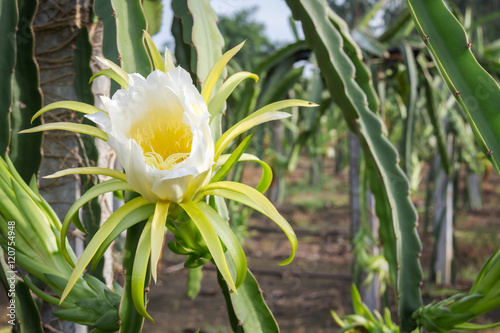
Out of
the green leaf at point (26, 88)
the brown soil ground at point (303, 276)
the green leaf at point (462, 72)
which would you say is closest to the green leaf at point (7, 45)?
the green leaf at point (26, 88)

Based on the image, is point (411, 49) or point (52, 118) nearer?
point (52, 118)

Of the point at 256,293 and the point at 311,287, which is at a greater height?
the point at 256,293

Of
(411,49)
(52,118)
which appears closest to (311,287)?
(411,49)

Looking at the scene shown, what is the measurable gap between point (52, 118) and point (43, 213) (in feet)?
0.96

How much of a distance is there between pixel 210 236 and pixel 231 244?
0.02m

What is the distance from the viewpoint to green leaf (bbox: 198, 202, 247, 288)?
0.37 metres

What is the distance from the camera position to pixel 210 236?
1.20ft

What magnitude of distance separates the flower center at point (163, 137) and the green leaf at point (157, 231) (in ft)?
0.18

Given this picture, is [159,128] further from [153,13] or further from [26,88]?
[153,13]

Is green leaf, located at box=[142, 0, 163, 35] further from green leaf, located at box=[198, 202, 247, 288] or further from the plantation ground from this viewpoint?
the plantation ground

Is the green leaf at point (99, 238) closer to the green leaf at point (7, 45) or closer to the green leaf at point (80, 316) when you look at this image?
the green leaf at point (80, 316)

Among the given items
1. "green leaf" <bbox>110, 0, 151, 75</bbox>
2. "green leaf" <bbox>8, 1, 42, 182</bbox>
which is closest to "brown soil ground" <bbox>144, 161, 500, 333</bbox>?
"green leaf" <bbox>8, 1, 42, 182</bbox>

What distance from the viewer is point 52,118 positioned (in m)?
0.74

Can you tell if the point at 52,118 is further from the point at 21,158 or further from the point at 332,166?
the point at 332,166
